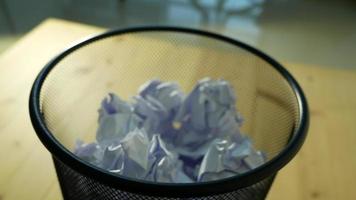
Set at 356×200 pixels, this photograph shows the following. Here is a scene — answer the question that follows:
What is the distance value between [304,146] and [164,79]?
24 centimetres

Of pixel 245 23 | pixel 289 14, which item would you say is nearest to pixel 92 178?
pixel 245 23

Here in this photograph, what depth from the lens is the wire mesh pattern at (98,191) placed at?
0.31 metres

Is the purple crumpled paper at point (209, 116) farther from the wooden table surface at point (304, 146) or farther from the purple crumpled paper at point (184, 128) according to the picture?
the wooden table surface at point (304, 146)

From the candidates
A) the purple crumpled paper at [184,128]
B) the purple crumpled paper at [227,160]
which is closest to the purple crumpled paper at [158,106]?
the purple crumpled paper at [184,128]

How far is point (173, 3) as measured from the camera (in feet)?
6.13

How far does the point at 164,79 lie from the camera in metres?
0.62

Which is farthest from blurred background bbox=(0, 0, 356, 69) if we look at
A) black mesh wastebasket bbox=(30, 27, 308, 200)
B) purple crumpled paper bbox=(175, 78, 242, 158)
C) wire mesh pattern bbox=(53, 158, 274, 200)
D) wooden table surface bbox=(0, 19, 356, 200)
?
wire mesh pattern bbox=(53, 158, 274, 200)

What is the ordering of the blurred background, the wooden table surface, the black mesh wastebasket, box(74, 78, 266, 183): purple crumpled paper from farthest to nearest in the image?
the blurred background < the wooden table surface < box(74, 78, 266, 183): purple crumpled paper < the black mesh wastebasket

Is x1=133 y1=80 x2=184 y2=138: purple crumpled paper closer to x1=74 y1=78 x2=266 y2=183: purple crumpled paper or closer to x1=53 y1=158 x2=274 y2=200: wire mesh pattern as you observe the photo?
x1=74 y1=78 x2=266 y2=183: purple crumpled paper

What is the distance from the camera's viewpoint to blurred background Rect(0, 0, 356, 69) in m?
1.57

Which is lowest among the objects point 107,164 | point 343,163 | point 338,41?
point 338,41

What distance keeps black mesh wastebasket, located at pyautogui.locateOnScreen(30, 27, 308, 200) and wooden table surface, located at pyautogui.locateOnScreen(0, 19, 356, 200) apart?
0.07m

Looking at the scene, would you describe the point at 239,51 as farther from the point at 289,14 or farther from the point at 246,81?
the point at 289,14

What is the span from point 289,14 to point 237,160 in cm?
157
